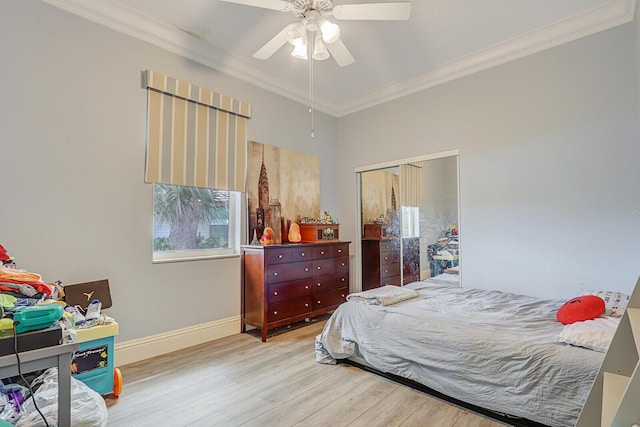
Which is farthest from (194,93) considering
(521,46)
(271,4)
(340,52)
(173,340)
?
(521,46)

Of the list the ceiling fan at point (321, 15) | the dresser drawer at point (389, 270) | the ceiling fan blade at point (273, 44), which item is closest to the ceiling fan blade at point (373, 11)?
the ceiling fan at point (321, 15)

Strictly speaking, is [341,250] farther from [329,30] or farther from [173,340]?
[329,30]

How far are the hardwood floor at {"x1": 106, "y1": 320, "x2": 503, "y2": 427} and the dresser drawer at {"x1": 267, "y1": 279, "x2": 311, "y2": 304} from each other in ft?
1.82

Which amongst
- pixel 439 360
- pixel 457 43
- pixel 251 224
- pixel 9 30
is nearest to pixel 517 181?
pixel 457 43

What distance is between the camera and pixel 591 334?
168 cm

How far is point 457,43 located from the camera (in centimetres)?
305

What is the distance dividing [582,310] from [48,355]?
2.83 m

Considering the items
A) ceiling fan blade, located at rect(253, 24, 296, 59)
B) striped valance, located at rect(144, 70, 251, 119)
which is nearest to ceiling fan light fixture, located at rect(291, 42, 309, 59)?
ceiling fan blade, located at rect(253, 24, 296, 59)

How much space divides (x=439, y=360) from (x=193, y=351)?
7.07 ft

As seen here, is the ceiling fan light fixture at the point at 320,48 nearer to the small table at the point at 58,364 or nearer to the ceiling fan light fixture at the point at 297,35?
the ceiling fan light fixture at the point at 297,35

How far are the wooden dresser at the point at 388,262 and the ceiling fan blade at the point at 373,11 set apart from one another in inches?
102

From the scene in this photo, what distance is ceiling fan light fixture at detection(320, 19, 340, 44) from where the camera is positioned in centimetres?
205

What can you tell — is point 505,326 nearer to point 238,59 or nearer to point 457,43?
point 457,43

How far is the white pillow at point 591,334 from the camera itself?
164cm
